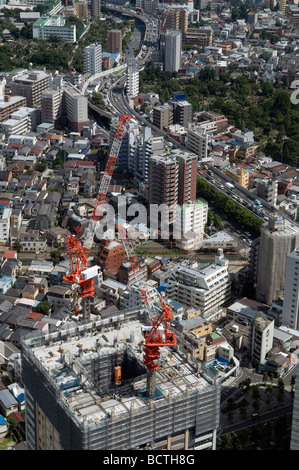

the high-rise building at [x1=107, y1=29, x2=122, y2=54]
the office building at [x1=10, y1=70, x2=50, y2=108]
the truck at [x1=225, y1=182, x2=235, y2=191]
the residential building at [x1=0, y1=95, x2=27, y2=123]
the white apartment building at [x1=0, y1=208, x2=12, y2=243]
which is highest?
the high-rise building at [x1=107, y1=29, x2=122, y2=54]

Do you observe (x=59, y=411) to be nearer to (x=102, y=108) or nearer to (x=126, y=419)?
(x=126, y=419)

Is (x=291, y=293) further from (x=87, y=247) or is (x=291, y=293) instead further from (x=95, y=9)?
(x=95, y=9)

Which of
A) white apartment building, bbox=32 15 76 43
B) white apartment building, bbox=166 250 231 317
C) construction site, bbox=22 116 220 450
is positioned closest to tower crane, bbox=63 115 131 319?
white apartment building, bbox=166 250 231 317

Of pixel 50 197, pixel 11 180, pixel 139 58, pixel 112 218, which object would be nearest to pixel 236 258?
pixel 112 218

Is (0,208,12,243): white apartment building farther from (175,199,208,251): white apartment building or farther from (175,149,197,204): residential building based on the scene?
(175,149,197,204): residential building

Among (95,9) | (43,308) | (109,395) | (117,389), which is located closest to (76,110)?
(43,308)
